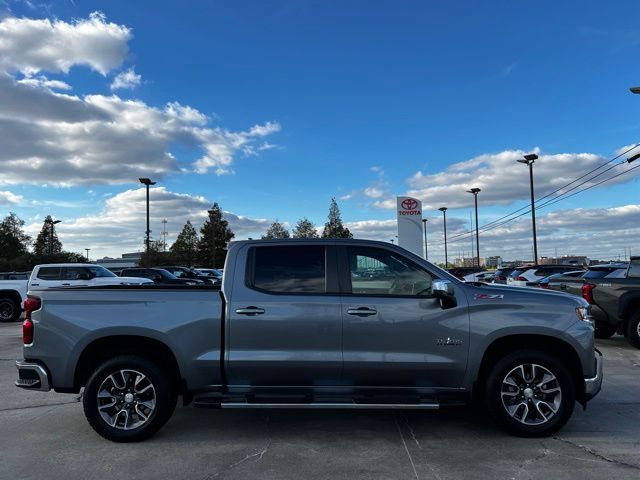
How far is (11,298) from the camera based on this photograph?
58.4 ft

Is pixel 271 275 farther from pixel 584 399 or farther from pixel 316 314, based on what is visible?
pixel 584 399

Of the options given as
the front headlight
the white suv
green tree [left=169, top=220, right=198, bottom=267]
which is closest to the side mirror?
the front headlight

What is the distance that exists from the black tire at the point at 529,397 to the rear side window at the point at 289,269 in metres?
1.89

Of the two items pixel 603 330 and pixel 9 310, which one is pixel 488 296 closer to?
pixel 603 330

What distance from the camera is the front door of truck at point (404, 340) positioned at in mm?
5109

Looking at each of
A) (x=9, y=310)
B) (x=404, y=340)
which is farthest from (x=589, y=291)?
(x=9, y=310)

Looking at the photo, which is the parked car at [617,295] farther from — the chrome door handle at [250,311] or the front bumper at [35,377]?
the front bumper at [35,377]

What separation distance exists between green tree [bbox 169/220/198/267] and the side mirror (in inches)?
3055

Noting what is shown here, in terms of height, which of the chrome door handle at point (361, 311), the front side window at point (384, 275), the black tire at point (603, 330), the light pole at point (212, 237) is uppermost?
the light pole at point (212, 237)

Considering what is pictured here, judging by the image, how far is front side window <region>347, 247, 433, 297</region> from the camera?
17.3ft

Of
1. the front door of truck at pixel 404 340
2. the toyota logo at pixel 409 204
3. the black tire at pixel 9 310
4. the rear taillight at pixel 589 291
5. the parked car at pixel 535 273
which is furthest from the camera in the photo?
the toyota logo at pixel 409 204

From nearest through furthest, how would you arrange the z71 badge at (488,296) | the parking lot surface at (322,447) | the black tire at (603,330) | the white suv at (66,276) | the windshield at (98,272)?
the parking lot surface at (322,447) → the z71 badge at (488,296) → the black tire at (603,330) → the white suv at (66,276) → the windshield at (98,272)

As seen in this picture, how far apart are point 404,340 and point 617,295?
24.0ft

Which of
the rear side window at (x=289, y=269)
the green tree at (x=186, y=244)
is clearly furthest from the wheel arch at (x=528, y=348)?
the green tree at (x=186, y=244)
